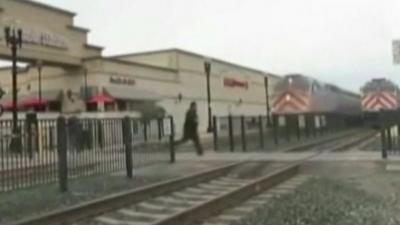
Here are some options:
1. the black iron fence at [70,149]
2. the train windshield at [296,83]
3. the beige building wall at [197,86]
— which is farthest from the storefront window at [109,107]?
the black iron fence at [70,149]

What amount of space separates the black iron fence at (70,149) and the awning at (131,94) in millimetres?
33148

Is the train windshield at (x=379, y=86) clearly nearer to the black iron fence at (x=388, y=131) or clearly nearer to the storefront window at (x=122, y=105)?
the black iron fence at (x=388, y=131)

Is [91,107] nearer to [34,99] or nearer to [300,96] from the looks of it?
[34,99]

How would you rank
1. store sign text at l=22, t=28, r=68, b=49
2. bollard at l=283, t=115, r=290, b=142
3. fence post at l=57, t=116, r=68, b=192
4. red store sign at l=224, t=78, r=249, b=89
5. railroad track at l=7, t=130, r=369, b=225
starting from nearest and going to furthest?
railroad track at l=7, t=130, r=369, b=225 → fence post at l=57, t=116, r=68, b=192 → bollard at l=283, t=115, r=290, b=142 → store sign text at l=22, t=28, r=68, b=49 → red store sign at l=224, t=78, r=249, b=89

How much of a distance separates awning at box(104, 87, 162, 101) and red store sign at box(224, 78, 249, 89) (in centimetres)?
1994

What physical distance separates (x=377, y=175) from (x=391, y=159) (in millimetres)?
2742

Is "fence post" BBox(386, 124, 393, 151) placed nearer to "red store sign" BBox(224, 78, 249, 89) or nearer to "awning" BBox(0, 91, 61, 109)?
"awning" BBox(0, 91, 61, 109)

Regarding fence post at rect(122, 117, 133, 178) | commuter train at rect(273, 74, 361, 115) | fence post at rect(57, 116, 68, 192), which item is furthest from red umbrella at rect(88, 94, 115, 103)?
fence post at rect(57, 116, 68, 192)

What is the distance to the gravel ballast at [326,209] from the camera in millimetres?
9781

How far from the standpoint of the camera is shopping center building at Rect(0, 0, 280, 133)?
47.7 meters

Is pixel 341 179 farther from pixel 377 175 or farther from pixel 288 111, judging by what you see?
pixel 288 111

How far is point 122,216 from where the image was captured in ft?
36.2

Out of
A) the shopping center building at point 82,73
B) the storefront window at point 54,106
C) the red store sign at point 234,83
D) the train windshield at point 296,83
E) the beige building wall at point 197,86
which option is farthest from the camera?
the red store sign at point 234,83

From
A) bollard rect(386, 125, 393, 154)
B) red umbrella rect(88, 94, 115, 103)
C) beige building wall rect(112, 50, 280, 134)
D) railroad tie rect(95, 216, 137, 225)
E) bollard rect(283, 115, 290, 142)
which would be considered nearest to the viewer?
railroad tie rect(95, 216, 137, 225)
